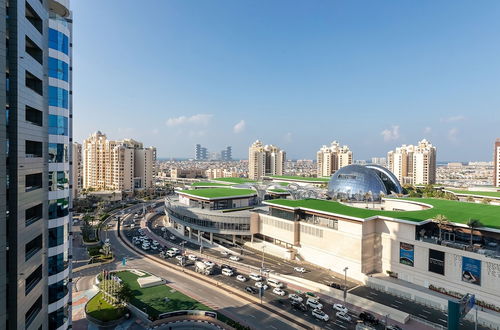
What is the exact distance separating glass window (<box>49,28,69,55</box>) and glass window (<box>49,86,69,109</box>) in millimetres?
2966

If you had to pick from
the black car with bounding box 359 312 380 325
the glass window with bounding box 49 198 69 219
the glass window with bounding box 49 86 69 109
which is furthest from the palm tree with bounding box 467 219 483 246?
the glass window with bounding box 49 86 69 109

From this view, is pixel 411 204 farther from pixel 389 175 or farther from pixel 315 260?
pixel 315 260

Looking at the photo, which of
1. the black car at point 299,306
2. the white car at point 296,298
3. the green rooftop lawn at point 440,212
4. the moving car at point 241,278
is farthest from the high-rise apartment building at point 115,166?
the black car at point 299,306

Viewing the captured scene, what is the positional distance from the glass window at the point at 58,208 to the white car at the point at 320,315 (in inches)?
1267

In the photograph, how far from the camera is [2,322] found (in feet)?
46.6

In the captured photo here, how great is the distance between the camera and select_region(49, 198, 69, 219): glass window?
21.5 meters

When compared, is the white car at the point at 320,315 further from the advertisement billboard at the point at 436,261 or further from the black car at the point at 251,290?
the advertisement billboard at the point at 436,261

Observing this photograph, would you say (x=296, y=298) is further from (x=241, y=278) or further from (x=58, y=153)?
(x=58, y=153)

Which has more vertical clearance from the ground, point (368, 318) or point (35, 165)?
point (35, 165)

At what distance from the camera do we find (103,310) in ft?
134

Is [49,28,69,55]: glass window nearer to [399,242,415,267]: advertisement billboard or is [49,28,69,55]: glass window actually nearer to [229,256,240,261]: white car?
[229,256,240,261]: white car

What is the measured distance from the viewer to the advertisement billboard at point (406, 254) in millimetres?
48875

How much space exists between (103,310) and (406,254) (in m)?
46.6

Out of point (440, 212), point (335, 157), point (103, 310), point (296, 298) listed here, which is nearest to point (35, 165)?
point (103, 310)
